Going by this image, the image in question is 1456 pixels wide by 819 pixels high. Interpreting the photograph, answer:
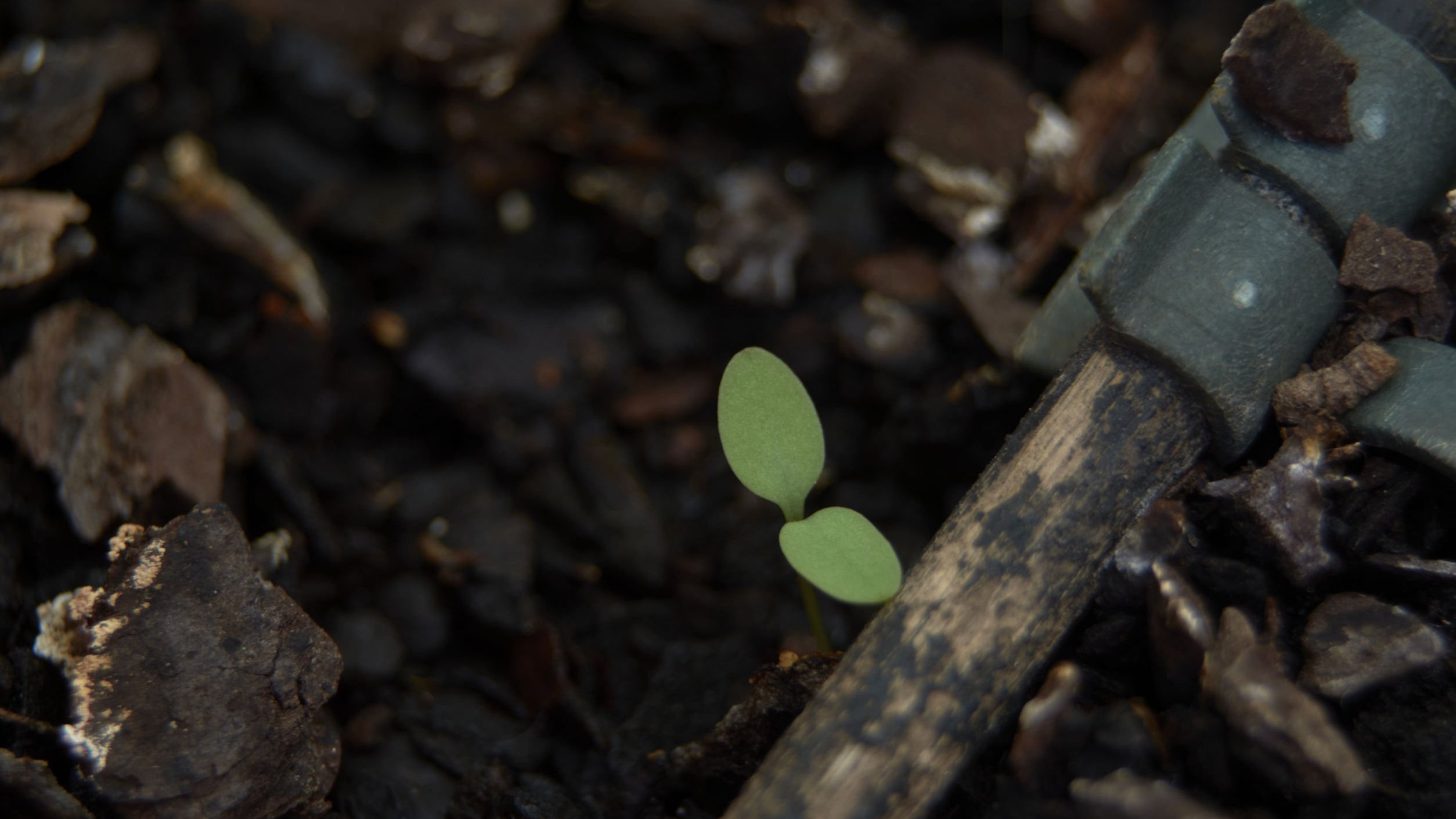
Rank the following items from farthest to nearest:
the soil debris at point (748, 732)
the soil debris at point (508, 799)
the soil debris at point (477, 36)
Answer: the soil debris at point (477, 36)
the soil debris at point (508, 799)
the soil debris at point (748, 732)

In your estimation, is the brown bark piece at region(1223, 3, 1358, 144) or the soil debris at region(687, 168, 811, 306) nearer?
the brown bark piece at region(1223, 3, 1358, 144)

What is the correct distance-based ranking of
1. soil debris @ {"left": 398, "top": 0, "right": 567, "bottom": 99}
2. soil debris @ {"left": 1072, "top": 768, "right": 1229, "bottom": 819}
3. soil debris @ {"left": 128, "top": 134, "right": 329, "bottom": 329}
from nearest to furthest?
1. soil debris @ {"left": 1072, "top": 768, "right": 1229, "bottom": 819}
2. soil debris @ {"left": 128, "top": 134, "right": 329, "bottom": 329}
3. soil debris @ {"left": 398, "top": 0, "right": 567, "bottom": 99}

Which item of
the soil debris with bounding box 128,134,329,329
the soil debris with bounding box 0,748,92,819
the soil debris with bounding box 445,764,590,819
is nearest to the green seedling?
the soil debris with bounding box 445,764,590,819

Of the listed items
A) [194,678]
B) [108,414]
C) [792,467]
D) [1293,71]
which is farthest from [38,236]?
[1293,71]

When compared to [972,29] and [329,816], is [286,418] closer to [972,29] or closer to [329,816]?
[329,816]

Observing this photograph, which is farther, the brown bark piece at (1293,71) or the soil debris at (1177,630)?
the brown bark piece at (1293,71)

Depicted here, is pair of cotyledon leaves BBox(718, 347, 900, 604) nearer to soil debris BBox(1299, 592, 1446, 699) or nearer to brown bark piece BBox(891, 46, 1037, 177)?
soil debris BBox(1299, 592, 1446, 699)

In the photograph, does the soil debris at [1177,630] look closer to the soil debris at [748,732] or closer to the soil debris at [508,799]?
the soil debris at [748,732]

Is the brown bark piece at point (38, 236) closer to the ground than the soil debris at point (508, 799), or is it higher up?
higher up

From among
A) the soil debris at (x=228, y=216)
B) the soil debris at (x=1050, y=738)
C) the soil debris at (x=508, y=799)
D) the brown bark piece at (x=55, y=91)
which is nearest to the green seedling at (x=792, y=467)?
the soil debris at (x=1050, y=738)
